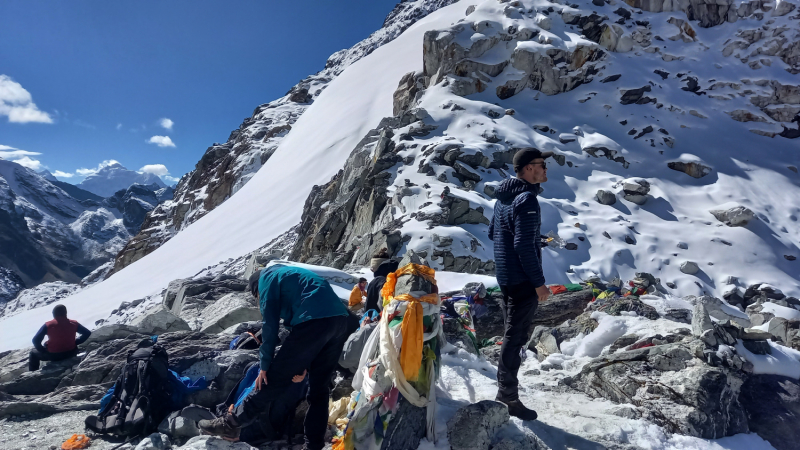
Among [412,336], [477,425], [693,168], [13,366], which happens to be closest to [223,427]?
[412,336]

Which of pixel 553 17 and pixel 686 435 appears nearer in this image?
pixel 686 435

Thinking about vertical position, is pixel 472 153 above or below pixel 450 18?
below

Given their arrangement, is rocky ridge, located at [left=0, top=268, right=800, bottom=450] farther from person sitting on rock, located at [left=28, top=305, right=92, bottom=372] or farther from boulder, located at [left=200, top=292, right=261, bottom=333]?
boulder, located at [left=200, top=292, right=261, bottom=333]

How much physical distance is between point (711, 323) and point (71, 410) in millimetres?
5644

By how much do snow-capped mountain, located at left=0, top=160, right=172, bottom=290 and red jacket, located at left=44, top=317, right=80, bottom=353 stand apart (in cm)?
10812

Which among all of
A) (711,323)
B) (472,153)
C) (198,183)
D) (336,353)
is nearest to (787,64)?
(472,153)

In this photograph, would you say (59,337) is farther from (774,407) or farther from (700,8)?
(700,8)

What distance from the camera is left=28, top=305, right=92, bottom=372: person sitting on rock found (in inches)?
215

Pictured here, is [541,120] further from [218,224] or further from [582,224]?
[218,224]

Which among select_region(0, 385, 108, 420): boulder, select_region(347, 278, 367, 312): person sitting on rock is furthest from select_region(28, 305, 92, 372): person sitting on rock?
select_region(347, 278, 367, 312): person sitting on rock

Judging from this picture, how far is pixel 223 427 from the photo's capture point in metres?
3.02

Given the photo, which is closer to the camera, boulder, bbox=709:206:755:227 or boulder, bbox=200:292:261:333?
boulder, bbox=200:292:261:333

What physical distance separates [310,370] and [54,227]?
158935mm

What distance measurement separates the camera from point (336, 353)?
121 inches
